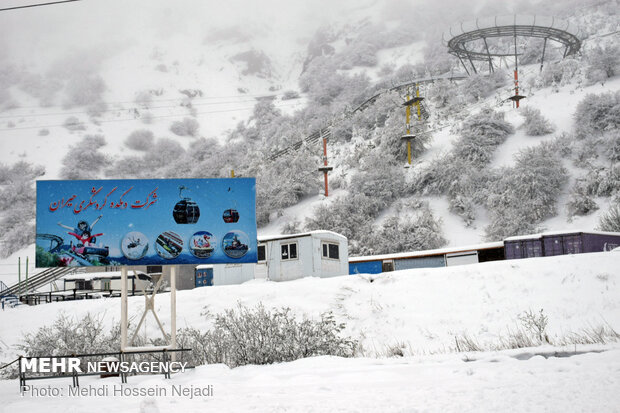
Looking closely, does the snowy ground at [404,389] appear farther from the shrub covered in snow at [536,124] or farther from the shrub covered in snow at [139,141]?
the shrub covered in snow at [139,141]

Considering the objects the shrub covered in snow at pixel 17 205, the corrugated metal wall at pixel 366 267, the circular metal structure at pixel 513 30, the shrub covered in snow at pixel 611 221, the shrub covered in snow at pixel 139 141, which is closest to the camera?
the shrub covered in snow at pixel 611 221

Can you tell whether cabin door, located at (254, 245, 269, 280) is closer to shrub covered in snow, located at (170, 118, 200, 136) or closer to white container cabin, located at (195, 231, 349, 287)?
white container cabin, located at (195, 231, 349, 287)

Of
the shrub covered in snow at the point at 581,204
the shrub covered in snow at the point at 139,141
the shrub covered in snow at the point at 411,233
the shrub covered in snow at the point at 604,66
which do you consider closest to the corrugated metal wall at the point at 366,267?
the shrub covered in snow at the point at 411,233

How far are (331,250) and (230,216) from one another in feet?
54.5

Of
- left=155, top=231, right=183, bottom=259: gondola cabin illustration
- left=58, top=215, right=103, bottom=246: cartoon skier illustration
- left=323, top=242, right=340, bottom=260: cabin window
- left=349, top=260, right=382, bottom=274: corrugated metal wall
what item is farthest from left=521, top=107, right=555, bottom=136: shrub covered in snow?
left=58, top=215, right=103, bottom=246: cartoon skier illustration

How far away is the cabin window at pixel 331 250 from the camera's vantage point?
93.7 ft

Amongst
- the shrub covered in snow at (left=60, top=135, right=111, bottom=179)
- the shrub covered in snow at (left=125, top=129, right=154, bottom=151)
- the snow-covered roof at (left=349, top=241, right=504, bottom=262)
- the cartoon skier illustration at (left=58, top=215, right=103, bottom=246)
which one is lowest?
the snow-covered roof at (left=349, top=241, right=504, bottom=262)

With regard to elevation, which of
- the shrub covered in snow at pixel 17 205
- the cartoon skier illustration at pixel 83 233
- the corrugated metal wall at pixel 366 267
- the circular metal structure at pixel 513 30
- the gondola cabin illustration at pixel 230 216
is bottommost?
the corrugated metal wall at pixel 366 267

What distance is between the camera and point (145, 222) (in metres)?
12.6

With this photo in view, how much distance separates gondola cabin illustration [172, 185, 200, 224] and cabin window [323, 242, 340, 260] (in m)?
16.1

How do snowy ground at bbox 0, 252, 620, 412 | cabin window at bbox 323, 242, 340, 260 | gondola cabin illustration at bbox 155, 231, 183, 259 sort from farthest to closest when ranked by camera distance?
cabin window at bbox 323, 242, 340, 260 < gondola cabin illustration at bbox 155, 231, 183, 259 < snowy ground at bbox 0, 252, 620, 412

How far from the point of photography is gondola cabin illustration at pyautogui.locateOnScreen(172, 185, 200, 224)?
1275cm
